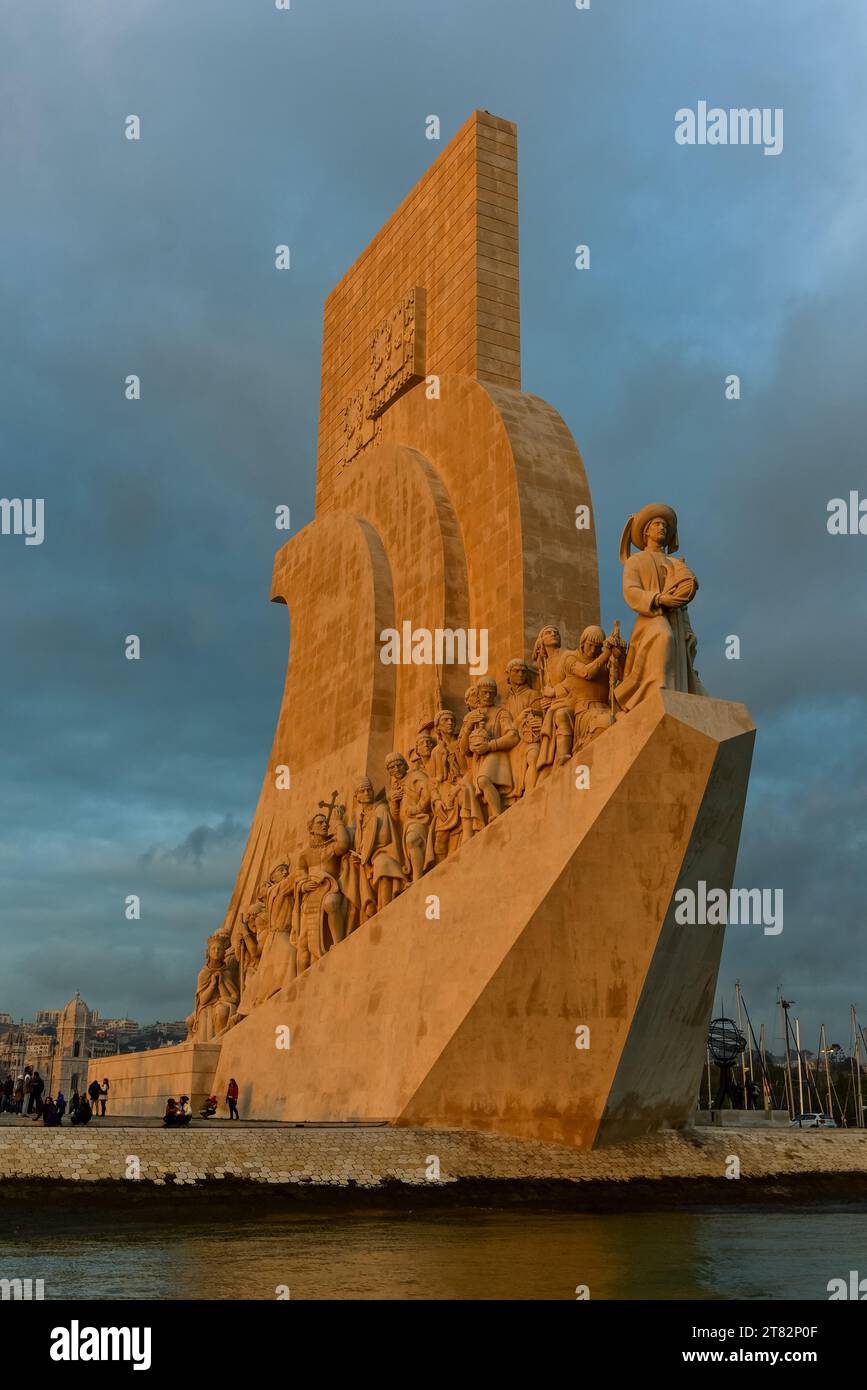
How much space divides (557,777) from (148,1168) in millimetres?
3732

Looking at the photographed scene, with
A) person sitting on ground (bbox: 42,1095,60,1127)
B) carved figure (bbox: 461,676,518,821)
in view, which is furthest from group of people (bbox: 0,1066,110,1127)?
carved figure (bbox: 461,676,518,821)

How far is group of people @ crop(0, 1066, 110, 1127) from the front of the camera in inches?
376

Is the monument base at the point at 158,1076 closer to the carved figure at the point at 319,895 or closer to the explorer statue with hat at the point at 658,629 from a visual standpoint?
the carved figure at the point at 319,895

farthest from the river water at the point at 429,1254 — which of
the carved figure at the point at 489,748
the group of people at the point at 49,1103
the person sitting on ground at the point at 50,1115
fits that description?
the carved figure at the point at 489,748

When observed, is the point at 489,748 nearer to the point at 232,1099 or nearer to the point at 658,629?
the point at 658,629

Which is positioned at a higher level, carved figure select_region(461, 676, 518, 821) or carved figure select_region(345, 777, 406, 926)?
carved figure select_region(461, 676, 518, 821)

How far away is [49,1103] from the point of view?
952 cm

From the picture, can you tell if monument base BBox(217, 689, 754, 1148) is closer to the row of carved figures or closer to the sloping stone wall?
the sloping stone wall

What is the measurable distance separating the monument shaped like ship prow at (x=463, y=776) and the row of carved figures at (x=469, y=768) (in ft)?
0.09

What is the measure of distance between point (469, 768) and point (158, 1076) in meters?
5.79

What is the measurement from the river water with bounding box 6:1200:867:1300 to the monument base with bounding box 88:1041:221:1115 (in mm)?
6124

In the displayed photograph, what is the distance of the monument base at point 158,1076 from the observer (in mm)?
13562

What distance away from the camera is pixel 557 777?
949 centimetres
